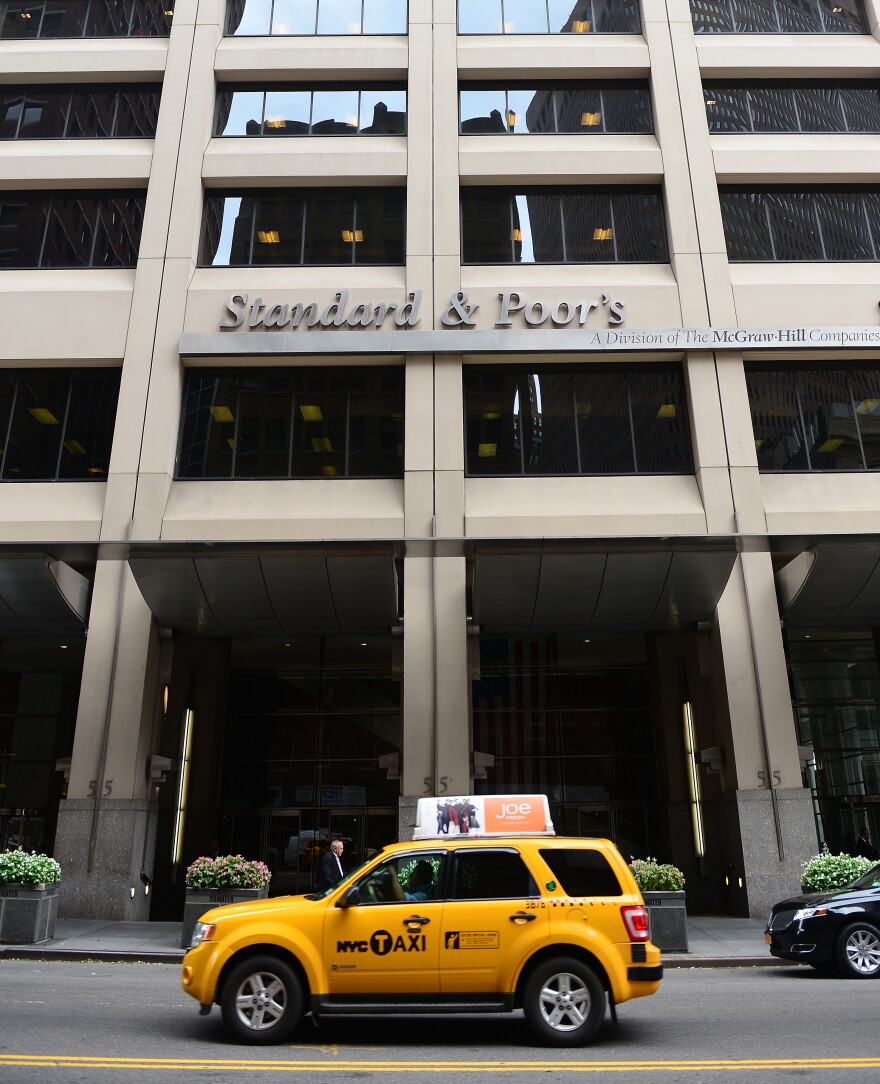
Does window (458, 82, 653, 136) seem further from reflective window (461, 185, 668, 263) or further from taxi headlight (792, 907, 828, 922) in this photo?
taxi headlight (792, 907, 828, 922)

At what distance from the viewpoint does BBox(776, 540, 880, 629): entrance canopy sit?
724 inches

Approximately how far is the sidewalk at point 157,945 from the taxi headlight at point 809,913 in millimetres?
1642

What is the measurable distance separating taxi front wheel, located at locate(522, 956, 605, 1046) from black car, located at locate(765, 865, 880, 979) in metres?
5.12

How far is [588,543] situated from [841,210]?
43.5 feet

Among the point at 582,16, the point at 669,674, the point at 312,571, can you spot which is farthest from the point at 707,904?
the point at 582,16

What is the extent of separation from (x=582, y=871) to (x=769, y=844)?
11.6 m

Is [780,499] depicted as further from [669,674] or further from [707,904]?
[707,904]

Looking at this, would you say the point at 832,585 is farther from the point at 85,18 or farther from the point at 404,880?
the point at 85,18

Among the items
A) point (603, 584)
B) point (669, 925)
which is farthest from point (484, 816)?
point (603, 584)

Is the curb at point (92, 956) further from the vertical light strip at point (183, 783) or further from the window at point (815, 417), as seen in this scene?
the window at point (815, 417)

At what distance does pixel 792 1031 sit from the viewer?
795 centimetres

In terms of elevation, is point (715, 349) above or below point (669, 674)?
above

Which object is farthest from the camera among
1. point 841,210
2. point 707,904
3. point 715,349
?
point 841,210

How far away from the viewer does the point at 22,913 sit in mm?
13922
